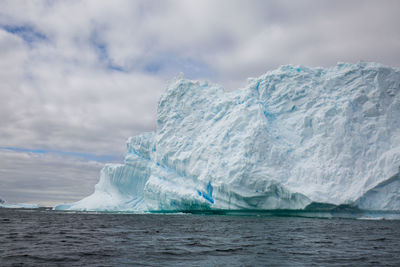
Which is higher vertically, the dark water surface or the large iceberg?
the large iceberg

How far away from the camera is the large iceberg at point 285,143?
24.1 meters

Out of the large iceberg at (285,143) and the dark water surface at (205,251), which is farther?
the large iceberg at (285,143)

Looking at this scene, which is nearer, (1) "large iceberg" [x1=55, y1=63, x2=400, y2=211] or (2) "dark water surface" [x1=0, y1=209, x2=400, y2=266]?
(2) "dark water surface" [x1=0, y1=209, x2=400, y2=266]

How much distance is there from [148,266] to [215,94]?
26.1m

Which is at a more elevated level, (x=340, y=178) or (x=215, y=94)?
(x=215, y=94)

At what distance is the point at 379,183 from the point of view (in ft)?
76.7

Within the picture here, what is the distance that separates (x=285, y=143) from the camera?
Result: 26984 millimetres

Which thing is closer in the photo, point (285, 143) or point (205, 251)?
point (205, 251)

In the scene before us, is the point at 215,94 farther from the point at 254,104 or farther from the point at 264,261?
the point at 264,261

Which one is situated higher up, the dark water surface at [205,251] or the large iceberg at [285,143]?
the large iceberg at [285,143]

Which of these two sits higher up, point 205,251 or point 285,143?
point 285,143

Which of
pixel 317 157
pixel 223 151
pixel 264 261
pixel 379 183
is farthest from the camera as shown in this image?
pixel 223 151

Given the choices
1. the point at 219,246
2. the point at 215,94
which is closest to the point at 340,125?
the point at 215,94

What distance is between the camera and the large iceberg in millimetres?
24094
